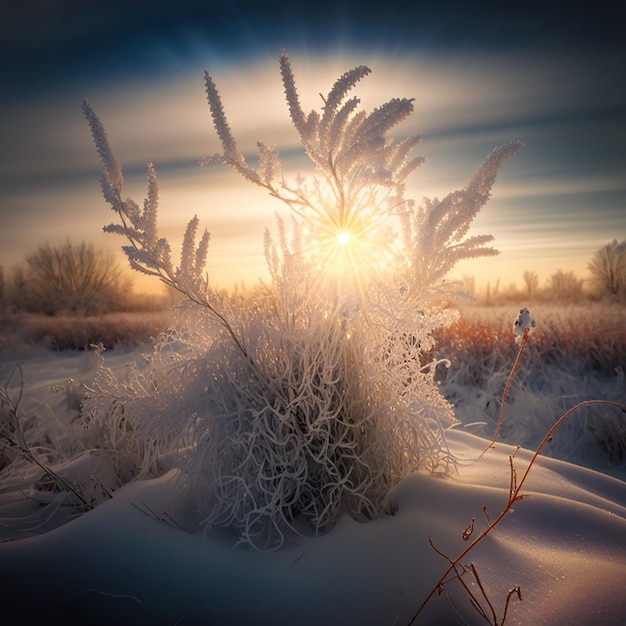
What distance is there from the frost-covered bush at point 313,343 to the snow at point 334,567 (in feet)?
0.47

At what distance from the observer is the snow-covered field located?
140cm

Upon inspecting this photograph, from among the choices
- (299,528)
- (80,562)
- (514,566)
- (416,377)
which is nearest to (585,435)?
(416,377)

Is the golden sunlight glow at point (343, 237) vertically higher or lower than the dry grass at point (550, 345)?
higher

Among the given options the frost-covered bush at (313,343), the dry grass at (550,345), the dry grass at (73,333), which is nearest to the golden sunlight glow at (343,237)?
the frost-covered bush at (313,343)

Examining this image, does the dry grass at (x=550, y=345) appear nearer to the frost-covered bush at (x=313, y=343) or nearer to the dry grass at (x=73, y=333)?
the frost-covered bush at (x=313, y=343)

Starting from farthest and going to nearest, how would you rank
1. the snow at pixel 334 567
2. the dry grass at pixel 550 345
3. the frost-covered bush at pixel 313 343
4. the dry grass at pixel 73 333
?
the dry grass at pixel 73 333 < the dry grass at pixel 550 345 < the frost-covered bush at pixel 313 343 < the snow at pixel 334 567

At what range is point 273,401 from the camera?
188cm

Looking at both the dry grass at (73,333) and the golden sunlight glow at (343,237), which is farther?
the dry grass at (73,333)

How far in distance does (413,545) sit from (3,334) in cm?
1138

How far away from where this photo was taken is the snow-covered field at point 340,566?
1.40 m

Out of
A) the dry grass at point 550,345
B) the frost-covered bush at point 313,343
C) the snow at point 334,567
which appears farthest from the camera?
the dry grass at point 550,345

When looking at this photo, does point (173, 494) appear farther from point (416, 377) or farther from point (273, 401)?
point (416, 377)

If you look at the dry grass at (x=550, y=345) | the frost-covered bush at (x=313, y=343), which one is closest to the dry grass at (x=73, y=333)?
the dry grass at (x=550, y=345)

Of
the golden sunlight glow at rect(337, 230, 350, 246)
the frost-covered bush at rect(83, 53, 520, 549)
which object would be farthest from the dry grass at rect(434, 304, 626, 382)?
the golden sunlight glow at rect(337, 230, 350, 246)
